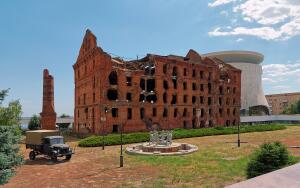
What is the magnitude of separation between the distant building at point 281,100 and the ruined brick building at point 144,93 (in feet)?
342

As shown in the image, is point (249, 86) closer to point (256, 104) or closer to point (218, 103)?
point (256, 104)

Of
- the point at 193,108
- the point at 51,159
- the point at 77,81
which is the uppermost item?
the point at 77,81

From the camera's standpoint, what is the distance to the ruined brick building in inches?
1892

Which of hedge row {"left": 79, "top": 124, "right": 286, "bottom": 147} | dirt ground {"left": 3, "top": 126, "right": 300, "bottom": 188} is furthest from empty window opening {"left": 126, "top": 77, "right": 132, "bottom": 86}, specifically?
dirt ground {"left": 3, "top": 126, "right": 300, "bottom": 188}

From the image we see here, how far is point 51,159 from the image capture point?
1016 inches

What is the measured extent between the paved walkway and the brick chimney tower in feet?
174

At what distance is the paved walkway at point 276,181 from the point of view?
3896 mm

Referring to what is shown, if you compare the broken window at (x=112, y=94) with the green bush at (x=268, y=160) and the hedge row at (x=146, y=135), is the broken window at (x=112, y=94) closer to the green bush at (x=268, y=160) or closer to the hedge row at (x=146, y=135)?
the hedge row at (x=146, y=135)

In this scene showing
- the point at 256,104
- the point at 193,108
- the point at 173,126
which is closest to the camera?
the point at 173,126

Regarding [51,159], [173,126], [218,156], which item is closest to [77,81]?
[173,126]

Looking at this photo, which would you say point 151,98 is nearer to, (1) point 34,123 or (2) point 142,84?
(2) point 142,84

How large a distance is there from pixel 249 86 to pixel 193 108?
5180cm

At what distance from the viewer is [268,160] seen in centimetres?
1505

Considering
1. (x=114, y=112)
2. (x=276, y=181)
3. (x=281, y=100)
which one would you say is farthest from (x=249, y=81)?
(x=276, y=181)
